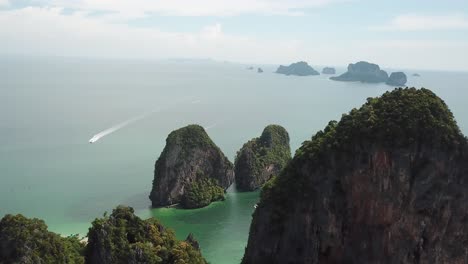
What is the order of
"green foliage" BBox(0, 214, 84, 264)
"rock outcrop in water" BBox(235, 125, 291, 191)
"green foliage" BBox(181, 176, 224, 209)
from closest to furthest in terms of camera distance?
"green foliage" BBox(0, 214, 84, 264) → "green foliage" BBox(181, 176, 224, 209) → "rock outcrop in water" BBox(235, 125, 291, 191)

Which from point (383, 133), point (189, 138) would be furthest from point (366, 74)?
point (383, 133)

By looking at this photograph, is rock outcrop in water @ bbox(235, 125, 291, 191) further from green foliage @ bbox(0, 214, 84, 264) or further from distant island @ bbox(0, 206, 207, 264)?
green foliage @ bbox(0, 214, 84, 264)

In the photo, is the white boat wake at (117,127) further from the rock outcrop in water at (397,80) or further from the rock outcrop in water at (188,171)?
the rock outcrop in water at (397,80)

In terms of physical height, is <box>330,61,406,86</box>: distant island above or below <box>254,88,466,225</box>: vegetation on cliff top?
above

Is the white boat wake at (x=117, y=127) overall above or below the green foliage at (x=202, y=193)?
above

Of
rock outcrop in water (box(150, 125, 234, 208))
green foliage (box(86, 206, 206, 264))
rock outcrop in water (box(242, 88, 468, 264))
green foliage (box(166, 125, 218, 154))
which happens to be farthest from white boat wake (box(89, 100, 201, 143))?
rock outcrop in water (box(242, 88, 468, 264))

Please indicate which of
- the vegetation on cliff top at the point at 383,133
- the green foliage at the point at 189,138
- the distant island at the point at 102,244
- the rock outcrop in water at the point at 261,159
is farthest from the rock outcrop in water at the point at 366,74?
the distant island at the point at 102,244
